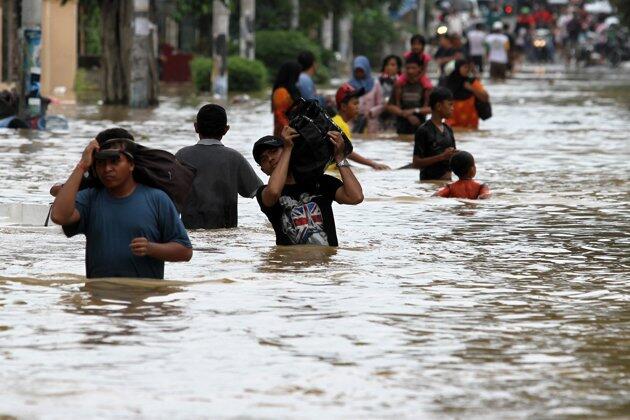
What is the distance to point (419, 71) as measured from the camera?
2564 cm

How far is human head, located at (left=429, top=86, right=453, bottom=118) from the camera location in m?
18.1

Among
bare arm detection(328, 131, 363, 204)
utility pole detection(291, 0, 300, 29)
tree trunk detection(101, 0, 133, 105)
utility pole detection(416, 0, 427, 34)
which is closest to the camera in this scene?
bare arm detection(328, 131, 363, 204)

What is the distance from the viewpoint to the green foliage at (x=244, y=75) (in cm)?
4388

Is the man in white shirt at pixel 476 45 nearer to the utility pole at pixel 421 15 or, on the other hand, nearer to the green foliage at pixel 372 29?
the green foliage at pixel 372 29

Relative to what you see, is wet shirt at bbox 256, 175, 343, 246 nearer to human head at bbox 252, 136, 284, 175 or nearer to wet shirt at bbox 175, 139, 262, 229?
human head at bbox 252, 136, 284, 175

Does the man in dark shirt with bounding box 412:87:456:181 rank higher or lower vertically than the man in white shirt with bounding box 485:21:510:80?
higher

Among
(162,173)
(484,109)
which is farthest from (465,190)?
(484,109)

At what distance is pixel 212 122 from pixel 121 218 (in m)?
3.71

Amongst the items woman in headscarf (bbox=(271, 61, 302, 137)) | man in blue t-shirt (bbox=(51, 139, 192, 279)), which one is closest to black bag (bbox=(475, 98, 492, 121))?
woman in headscarf (bbox=(271, 61, 302, 137))

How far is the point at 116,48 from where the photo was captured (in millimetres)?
36438

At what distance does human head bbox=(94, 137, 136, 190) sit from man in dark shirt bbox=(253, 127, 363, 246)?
7.24 feet

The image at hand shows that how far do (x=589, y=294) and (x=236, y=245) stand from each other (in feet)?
10.3

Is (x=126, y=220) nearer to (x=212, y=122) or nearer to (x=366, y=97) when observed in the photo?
(x=212, y=122)

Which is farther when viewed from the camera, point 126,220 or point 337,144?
point 337,144
